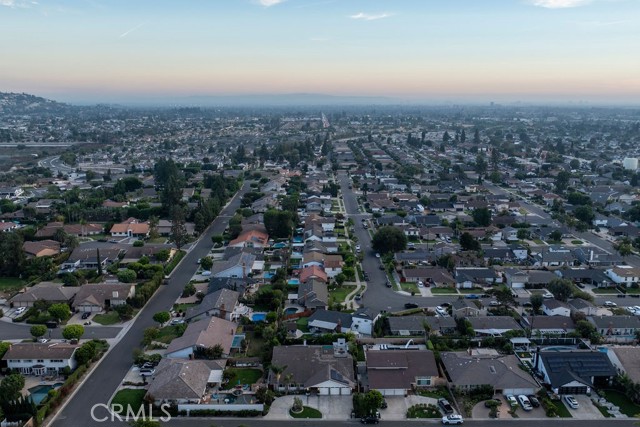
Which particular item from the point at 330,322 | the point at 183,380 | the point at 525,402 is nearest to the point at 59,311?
the point at 183,380

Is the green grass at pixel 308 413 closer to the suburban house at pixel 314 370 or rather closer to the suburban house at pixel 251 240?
the suburban house at pixel 314 370

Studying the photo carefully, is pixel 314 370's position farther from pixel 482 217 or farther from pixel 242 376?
pixel 482 217

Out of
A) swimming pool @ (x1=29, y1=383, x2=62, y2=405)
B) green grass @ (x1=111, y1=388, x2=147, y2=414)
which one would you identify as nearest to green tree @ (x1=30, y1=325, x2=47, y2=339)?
swimming pool @ (x1=29, y1=383, x2=62, y2=405)

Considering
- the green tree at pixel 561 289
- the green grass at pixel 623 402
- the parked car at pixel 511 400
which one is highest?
the green tree at pixel 561 289

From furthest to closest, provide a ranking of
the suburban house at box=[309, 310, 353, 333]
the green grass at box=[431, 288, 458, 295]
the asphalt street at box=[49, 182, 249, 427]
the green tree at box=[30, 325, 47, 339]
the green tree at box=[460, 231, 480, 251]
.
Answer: the green tree at box=[460, 231, 480, 251], the green grass at box=[431, 288, 458, 295], the suburban house at box=[309, 310, 353, 333], the green tree at box=[30, 325, 47, 339], the asphalt street at box=[49, 182, 249, 427]

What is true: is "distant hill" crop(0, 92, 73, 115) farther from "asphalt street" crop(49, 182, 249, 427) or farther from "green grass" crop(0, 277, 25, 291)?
"asphalt street" crop(49, 182, 249, 427)

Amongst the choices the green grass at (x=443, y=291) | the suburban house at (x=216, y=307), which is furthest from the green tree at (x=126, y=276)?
the green grass at (x=443, y=291)

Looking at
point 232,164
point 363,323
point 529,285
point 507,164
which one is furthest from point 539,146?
point 363,323
